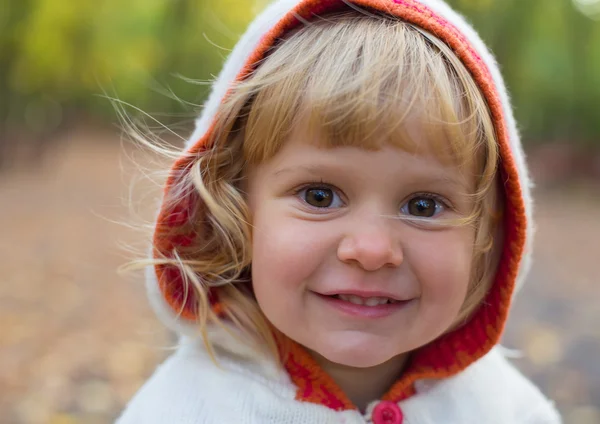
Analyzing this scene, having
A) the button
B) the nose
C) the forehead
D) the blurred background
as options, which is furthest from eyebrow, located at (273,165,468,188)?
the button

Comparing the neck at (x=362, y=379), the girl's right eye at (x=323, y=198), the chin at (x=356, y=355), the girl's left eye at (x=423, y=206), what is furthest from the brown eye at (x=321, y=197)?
the neck at (x=362, y=379)

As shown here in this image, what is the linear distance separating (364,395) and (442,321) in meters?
0.27

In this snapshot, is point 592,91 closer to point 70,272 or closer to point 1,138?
point 70,272

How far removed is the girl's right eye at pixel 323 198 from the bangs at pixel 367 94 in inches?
3.3

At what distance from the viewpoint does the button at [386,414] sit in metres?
1.35

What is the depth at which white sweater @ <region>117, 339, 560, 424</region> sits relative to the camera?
1.28 metres

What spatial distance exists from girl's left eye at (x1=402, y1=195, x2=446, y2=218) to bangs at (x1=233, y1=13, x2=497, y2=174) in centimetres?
8

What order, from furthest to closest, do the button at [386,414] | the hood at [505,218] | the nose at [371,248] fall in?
the button at [386,414] < the hood at [505,218] < the nose at [371,248]

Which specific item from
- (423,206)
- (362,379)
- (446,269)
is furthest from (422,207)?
(362,379)

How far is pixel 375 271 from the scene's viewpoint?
1161mm

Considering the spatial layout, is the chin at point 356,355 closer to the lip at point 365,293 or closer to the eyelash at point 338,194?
the lip at point 365,293

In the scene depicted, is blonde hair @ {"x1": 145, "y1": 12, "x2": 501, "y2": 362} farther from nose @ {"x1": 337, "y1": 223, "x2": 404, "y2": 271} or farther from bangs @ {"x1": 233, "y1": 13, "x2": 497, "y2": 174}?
nose @ {"x1": 337, "y1": 223, "x2": 404, "y2": 271}

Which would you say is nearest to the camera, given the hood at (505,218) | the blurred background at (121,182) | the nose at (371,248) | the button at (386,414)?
the nose at (371,248)

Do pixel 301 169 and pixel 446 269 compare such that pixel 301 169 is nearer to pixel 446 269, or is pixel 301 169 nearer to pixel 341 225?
pixel 341 225
